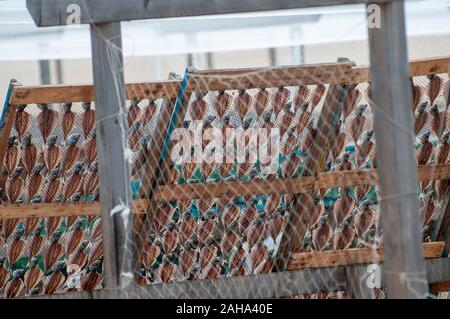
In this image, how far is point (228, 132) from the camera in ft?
16.4

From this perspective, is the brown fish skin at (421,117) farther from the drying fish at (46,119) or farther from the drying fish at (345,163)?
the drying fish at (46,119)

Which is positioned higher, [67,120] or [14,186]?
[67,120]

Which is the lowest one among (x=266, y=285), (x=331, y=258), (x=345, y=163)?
(x=266, y=285)

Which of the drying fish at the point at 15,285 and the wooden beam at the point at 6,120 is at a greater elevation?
A: the wooden beam at the point at 6,120

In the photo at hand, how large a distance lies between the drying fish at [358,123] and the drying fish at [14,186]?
6.04 feet

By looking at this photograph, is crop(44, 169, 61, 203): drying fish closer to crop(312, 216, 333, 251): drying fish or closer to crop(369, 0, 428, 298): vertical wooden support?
crop(312, 216, 333, 251): drying fish

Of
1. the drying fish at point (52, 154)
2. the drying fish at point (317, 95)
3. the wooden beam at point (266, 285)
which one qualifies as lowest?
the wooden beam at point (266, 285)

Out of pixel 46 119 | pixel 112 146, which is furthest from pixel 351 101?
pixel 46 119

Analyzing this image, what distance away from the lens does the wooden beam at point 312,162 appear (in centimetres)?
494

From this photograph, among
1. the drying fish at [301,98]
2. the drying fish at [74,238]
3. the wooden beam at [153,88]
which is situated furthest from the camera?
the drying fish at [74,238]

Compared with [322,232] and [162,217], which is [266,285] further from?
[162,217]

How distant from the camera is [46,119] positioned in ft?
16.4

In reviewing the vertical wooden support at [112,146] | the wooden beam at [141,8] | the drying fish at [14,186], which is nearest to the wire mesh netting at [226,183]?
the drying fish at [14,186]

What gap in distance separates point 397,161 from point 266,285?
1.62m
